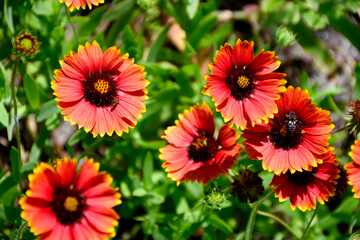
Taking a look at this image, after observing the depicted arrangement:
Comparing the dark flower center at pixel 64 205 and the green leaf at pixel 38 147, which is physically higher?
the dark flower center at pixel 64 205

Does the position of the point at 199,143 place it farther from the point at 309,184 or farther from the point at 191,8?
the point at 191,8

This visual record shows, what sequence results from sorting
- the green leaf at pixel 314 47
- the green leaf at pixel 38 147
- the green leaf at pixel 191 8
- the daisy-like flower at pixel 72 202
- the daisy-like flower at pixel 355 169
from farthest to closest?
the green leaf at pixel 314 47, the green leaf at pixel 191 8, the green leaf at pixel 38 147, the daisy-like flower at pixel 355 169, the daisy-like flower at pixel 72 202

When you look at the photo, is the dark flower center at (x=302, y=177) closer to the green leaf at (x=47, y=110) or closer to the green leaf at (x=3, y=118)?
the green leaf at (x=47, y=110)

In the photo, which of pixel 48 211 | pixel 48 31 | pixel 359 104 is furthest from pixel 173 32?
→ pixel 48 211

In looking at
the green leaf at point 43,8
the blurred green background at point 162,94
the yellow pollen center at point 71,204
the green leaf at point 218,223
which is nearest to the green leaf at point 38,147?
the blurred green background at point 162,94

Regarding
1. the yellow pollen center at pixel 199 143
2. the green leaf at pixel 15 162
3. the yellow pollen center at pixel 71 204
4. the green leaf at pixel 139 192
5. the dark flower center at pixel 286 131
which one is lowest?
the green leaf at pixel 139 192

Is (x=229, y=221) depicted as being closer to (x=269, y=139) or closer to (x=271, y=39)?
(x=269, y=139)

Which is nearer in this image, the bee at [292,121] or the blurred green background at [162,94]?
the bee at [292,121]
